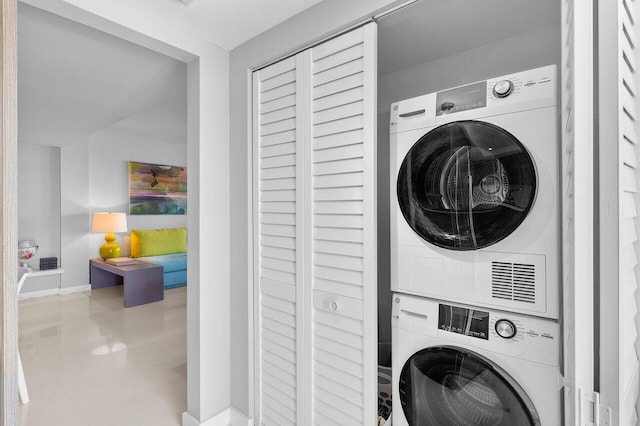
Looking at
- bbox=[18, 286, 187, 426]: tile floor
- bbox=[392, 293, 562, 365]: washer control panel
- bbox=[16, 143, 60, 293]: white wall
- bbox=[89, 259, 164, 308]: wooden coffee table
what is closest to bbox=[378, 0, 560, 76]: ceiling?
bbox=[392, 293, 562, 365]: washer control panel

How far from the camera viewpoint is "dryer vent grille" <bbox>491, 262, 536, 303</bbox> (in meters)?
1.08

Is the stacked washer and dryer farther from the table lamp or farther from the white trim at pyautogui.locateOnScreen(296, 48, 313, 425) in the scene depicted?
the table lamp

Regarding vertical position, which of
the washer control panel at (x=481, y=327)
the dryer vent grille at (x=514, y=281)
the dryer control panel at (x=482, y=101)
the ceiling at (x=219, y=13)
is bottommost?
the washer control panel at (x=481, y=327)

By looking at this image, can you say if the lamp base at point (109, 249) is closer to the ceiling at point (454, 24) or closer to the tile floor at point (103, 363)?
the tile floor at point (103, 363)

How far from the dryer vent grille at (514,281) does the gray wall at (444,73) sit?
104 centimetres

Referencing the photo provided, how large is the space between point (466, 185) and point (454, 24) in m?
0.91

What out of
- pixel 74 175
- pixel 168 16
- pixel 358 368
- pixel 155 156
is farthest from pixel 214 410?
pixel 155 156

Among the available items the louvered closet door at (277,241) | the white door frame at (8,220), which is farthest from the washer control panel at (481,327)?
the white door frame at (8,220)

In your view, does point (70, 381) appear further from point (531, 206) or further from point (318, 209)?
point (531, 206)

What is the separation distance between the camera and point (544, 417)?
104cm

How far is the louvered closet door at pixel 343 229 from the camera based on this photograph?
54.2 inches

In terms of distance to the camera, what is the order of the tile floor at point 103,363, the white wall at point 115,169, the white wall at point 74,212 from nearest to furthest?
the tile floor at point 103,363 < the white wall at point 74,212 < the white wall at point 115,169

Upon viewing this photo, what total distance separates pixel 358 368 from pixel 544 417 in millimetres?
663

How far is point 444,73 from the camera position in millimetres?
1994
